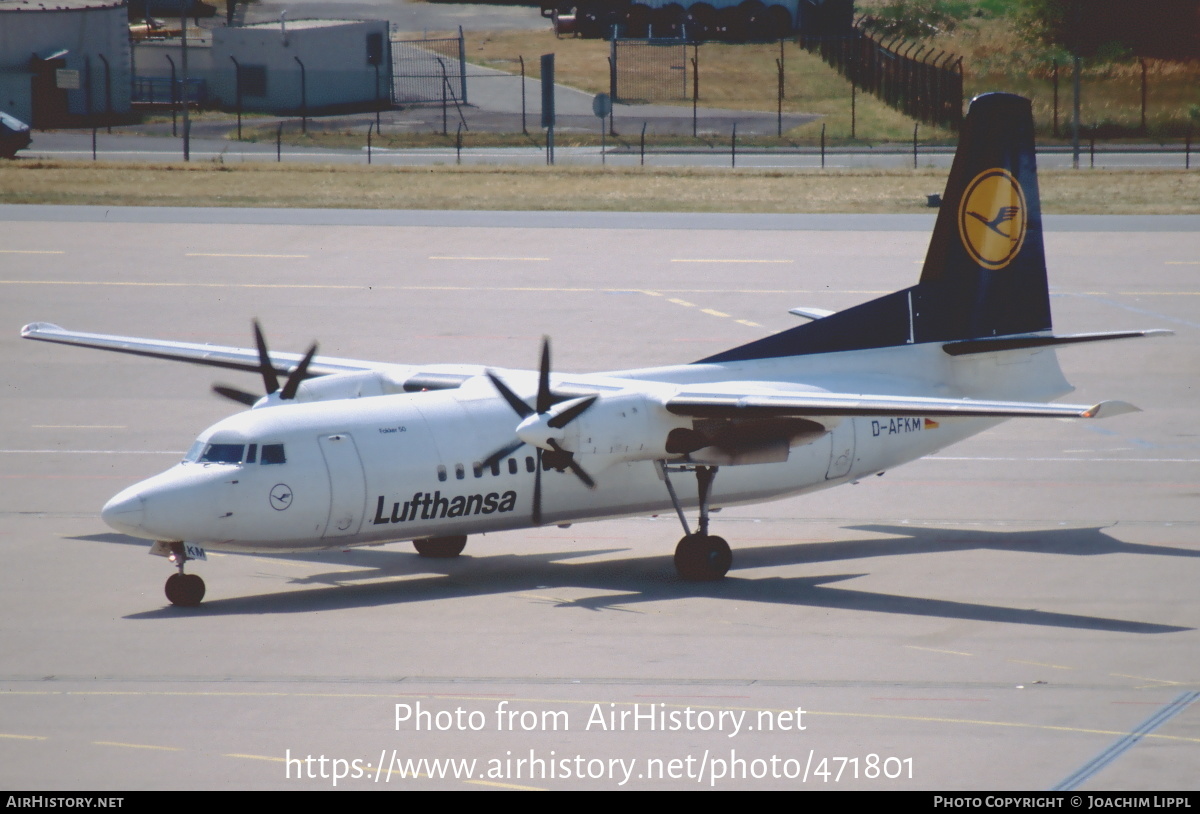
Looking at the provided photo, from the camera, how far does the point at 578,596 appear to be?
23.7 m

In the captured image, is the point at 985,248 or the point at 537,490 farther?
the point at 985,248

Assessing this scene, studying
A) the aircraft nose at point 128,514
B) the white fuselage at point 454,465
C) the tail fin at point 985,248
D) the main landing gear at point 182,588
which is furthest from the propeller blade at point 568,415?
the tail fin at point 985,248

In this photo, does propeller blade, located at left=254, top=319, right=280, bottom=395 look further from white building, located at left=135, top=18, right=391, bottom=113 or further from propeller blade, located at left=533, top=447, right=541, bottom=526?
white building, located at left=135, top=18, right=391, bottom=113

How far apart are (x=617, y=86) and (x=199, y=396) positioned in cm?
6441

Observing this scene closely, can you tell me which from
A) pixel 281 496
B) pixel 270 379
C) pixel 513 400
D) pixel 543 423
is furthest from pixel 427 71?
pixel 281 496

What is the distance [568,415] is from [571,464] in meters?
0.78

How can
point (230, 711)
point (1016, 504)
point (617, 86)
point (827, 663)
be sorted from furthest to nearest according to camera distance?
point (617, 86)
point (1016, 504)
point (827, 663)
point (230, 711)

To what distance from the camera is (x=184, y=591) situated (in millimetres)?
22828

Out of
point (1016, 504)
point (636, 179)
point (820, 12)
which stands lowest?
point (1016, 504)

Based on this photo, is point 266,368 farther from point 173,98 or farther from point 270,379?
point 173,98

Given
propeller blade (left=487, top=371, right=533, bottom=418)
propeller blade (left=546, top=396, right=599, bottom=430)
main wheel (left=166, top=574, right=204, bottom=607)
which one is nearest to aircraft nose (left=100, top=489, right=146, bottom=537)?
main wheel (left=166, top=574, right=204, bottom=607)

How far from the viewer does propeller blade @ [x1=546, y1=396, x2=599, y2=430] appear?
2327 cm
